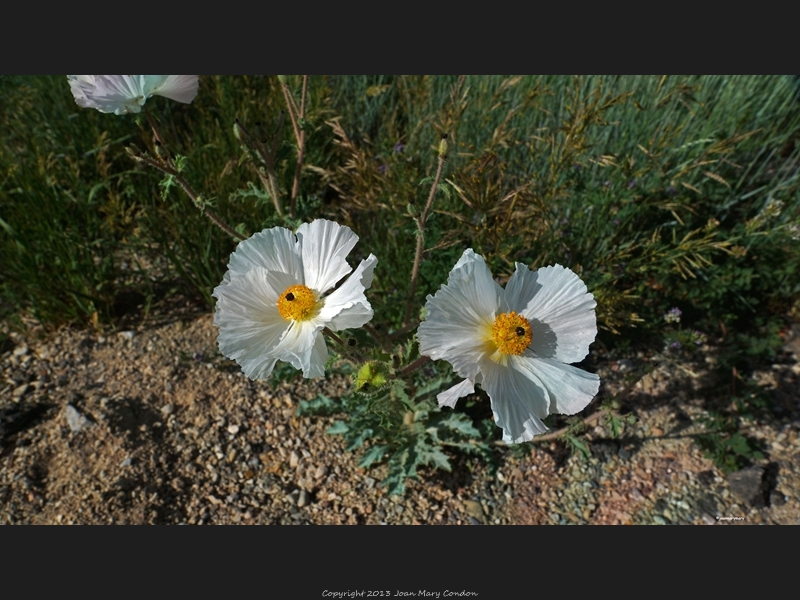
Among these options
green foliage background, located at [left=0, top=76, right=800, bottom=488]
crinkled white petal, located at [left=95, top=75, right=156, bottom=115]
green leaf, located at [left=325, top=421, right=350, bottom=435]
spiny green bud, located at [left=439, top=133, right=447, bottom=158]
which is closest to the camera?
spiny green bud, located at [left=439, top=133, right=447, bottom=158]

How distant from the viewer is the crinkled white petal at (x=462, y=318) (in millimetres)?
1284

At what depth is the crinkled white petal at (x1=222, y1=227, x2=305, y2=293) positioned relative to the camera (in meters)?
1.41

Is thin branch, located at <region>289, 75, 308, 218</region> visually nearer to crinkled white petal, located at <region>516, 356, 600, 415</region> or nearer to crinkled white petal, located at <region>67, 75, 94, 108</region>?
crinkled white petal, located at <region>67, 75, 94, 108</region>

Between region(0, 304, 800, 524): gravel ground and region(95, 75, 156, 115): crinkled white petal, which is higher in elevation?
region(95, 75, 156, 115): crinkled white petal

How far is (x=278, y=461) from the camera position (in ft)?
7.34

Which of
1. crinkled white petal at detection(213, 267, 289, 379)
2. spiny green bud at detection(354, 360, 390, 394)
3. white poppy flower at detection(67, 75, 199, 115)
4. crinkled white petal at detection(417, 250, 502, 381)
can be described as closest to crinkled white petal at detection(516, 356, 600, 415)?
crinkled white petal at detection(417, 250, 502, 381)

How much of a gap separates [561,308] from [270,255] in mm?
697

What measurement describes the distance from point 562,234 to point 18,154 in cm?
242

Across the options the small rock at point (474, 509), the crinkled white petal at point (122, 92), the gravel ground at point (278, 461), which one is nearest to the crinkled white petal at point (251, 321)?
the crinkled white petal at point (122, 92)

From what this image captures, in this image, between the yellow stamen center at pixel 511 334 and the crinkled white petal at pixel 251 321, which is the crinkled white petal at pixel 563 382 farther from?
the crinkled white petal at pixel 251 321

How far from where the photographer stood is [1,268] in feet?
8.21

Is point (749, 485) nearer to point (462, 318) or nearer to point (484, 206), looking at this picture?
point (484, 206)

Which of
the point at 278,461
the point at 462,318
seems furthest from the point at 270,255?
the point at 278,461

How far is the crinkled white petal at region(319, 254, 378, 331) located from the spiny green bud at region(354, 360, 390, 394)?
107mm
